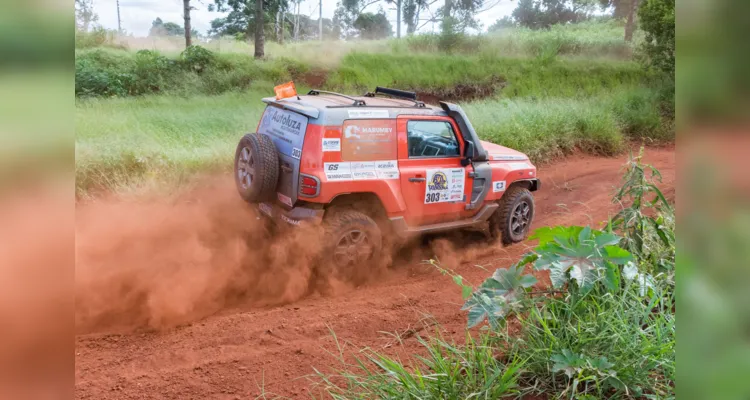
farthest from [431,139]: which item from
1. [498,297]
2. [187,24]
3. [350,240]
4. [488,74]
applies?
[187,24]

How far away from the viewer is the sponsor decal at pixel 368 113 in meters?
4.19

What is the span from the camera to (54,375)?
98 centimetres

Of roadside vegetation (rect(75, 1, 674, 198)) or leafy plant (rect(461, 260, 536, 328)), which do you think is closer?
leafy plant (rect(461, 260, 536, 328))

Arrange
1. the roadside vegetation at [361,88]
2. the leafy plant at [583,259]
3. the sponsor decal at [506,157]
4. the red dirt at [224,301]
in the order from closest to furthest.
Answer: the leafy plant at [583,259], the red dirt at [224,301], the roadside vegetation at [361,88], the sponsor decal at [506,157]

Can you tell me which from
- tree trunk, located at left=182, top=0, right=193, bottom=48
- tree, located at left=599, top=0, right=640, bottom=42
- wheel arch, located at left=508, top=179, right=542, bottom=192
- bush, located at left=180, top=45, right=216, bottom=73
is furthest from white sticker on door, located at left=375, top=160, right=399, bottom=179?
tree, located at left=599, top=0, right=640, bottom=42

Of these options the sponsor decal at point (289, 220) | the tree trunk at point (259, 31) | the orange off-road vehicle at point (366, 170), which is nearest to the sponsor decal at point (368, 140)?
the orange off-road vehicle at point (366, 170)

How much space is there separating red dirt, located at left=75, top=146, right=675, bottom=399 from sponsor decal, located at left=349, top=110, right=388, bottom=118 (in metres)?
1.00

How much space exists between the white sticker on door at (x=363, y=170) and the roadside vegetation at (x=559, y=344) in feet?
5.38

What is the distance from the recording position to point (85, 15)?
4.66m

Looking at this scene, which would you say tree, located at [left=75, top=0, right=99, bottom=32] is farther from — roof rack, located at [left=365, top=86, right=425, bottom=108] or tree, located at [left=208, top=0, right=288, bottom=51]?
roof rack, located at [left=365, top=86, right=425, bottom=108]

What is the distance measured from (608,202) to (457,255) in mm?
1496

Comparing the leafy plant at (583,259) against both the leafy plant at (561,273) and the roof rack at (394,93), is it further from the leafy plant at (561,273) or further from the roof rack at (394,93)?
the roof rack at (394,93)

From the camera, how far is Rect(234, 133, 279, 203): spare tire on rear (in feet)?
13.2

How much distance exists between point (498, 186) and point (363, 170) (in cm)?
146
